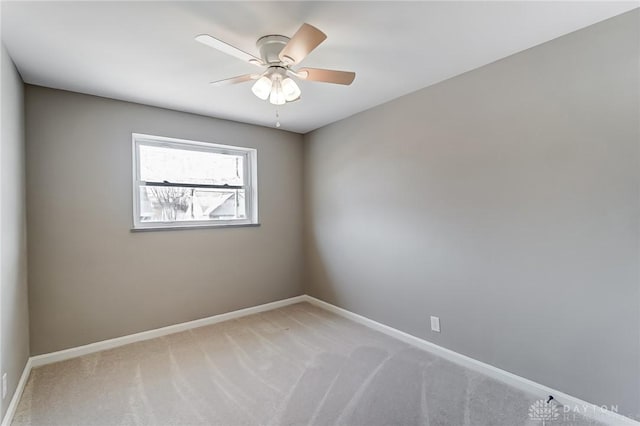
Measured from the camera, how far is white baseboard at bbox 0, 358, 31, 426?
180 centimetres

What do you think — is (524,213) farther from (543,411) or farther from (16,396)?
(16,396)

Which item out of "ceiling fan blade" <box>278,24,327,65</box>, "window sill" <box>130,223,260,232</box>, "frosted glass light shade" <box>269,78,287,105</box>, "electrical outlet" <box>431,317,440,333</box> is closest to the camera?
"ceiling fan blade" <box>278,24,327,65</box>

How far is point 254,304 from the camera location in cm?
377

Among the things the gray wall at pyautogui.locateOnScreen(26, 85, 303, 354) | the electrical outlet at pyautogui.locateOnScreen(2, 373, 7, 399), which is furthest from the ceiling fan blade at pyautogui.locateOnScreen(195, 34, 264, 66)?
the electrical outlet at pyautogui.locateOnScreen(2, 373, 7, 399)

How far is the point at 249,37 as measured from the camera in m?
1.89

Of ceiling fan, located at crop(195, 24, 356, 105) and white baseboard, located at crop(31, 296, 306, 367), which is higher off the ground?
ceiling fan, located at crop(195, 24, 356, 105)

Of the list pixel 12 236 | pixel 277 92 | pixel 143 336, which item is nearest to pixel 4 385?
pixel 12 236

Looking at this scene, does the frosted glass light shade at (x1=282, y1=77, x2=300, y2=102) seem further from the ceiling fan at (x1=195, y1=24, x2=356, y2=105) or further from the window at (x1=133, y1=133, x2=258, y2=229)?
the window at (x1=133, y1=133, x2=258, y2=229)

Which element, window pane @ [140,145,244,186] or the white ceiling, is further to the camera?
window pane @ [140,145,244,186]

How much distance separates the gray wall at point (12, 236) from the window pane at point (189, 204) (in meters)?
0.95

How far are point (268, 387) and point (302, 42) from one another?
2.27 meters

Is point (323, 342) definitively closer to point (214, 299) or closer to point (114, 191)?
point (214, 299)

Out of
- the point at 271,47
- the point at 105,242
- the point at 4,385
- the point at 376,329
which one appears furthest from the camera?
the point at 376,329

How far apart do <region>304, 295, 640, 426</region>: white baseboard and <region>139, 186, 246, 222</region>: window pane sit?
204cm
